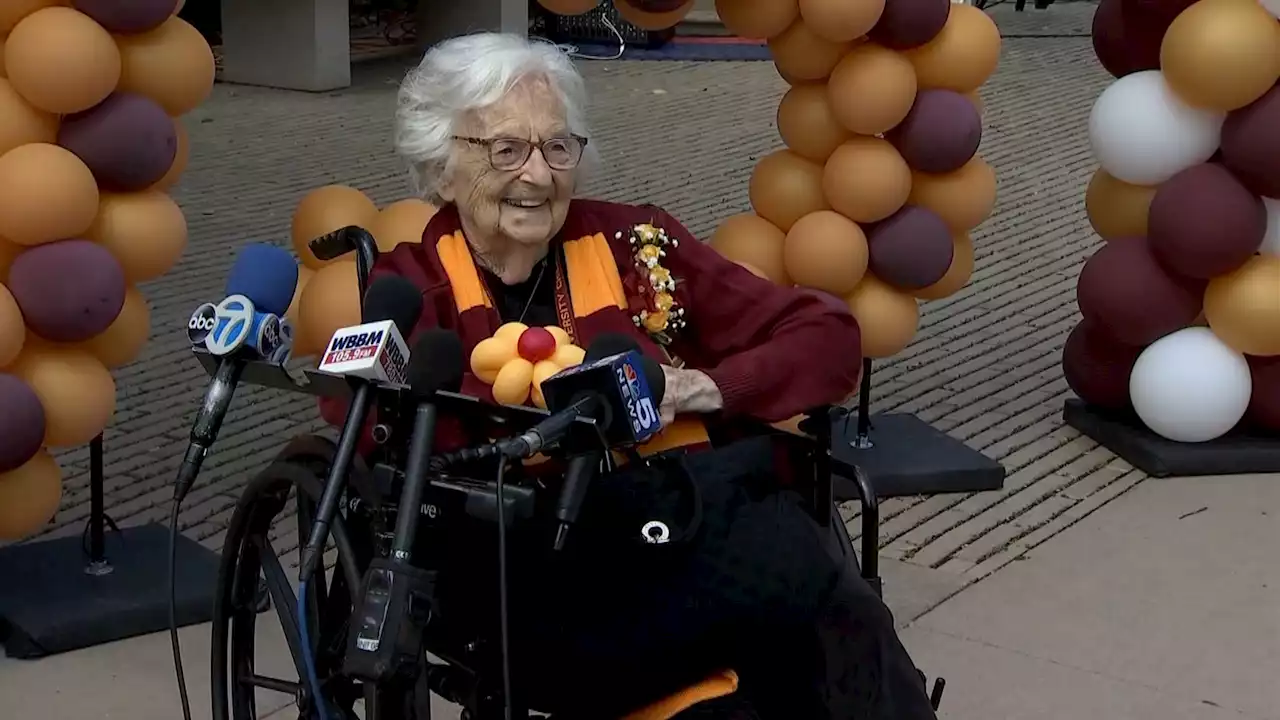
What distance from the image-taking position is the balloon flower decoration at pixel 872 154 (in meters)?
4.12

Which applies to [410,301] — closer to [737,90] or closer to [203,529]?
[203,529]

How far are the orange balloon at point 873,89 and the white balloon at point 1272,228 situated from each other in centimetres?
110

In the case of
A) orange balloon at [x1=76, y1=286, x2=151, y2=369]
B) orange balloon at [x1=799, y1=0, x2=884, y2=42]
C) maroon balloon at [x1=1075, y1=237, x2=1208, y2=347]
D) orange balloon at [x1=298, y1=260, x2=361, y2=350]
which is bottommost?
maroon balloon at [x1=1075, y1=237, x2=1208, y2=347]

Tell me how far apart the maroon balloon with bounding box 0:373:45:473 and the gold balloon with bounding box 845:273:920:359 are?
6.60 ft

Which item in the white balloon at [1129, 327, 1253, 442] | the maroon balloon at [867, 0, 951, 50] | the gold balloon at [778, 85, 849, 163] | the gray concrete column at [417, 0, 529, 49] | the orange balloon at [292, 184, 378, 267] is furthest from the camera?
the gray concrete column at [417, 0, 529, 49]

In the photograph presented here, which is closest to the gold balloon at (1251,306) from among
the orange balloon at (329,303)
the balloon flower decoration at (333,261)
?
the balloon flower decoration at (333,261)

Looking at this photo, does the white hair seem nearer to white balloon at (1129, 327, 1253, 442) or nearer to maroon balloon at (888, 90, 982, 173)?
maroon balloon at (888, 90, 982, 173)

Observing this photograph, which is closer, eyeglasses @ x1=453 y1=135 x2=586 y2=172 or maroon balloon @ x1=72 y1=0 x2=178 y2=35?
eyeglasses @ x1=453 y1=135 x2=586 y2=172

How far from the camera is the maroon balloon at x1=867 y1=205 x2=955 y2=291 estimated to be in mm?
4254

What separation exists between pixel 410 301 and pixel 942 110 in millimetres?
2387

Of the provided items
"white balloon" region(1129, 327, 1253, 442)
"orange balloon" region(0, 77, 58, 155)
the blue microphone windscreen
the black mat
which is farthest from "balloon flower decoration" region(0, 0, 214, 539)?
"white balloon" region(1129, 327, 1253, 442)

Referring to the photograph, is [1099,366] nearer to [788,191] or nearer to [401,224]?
[788,191]

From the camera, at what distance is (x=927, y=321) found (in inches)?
247

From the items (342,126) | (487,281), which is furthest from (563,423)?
(342,126)
